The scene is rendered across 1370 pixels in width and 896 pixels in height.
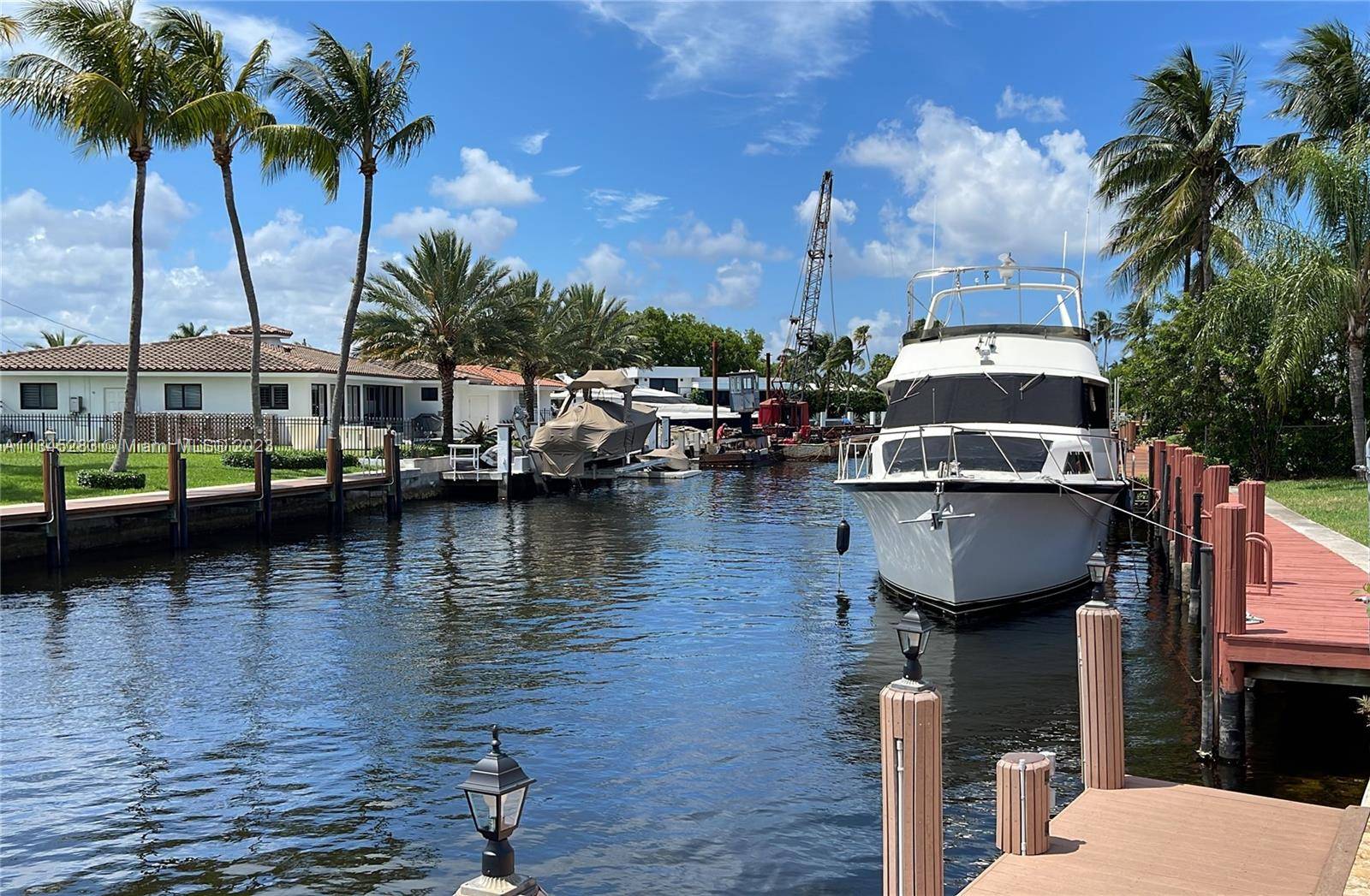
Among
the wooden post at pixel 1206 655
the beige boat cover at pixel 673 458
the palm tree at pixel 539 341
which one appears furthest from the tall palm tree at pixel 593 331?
the wooden post at pixel 1206 655

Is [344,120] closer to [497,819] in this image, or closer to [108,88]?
[108,88]

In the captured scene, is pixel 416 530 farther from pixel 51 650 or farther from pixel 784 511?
pixel 51 650

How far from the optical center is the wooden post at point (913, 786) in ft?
20.5

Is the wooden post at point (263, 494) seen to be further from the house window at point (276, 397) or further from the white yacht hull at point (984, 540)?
the house window at point (276, 397)

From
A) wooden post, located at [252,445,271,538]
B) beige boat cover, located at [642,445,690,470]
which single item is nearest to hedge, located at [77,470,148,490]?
wooden post, located at [252,445,271,538]

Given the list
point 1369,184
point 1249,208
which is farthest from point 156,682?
point 1249,208

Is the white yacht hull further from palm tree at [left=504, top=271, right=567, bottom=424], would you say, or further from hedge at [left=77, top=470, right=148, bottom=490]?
palm tree at [left=504, top=271, right=567, bottom=424]

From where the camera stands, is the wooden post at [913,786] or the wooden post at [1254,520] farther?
the wooden post at [1254,520]

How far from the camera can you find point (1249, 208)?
3519cm

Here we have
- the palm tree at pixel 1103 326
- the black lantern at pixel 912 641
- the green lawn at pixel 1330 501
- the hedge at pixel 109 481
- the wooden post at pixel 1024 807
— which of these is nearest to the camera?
the black lantern at pixel 912 641

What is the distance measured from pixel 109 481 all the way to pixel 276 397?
2144 cm

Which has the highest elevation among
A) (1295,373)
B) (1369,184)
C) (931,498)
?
(1369,184)

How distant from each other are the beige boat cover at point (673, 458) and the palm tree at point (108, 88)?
27.6 m

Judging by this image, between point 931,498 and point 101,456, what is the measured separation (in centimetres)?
3115
